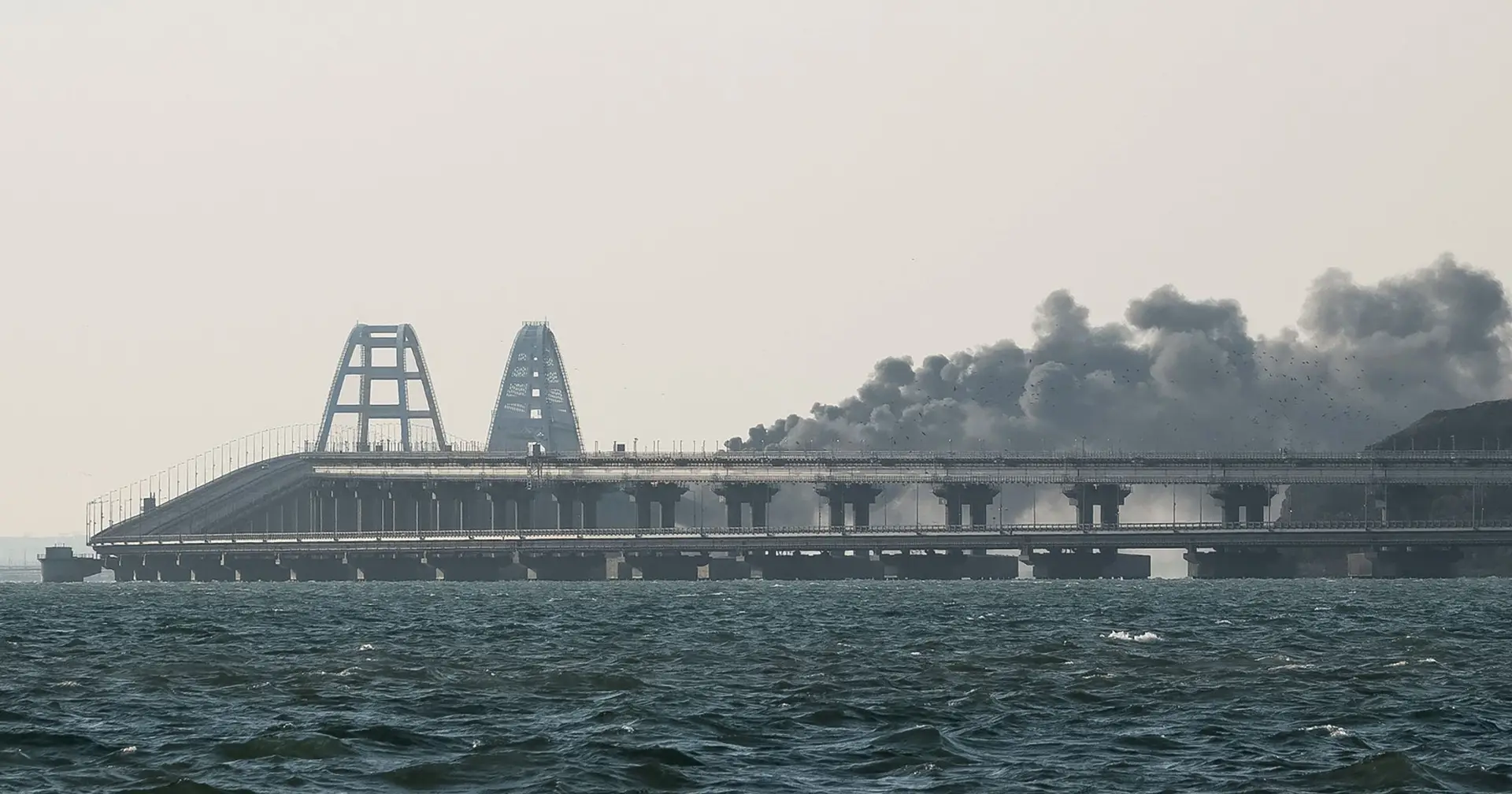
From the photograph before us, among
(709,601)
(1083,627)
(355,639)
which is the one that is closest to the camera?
(355,639)

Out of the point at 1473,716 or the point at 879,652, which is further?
the point at 879,652

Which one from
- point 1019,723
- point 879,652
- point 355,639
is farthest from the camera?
point 355,639

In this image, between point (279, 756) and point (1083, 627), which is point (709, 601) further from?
point (279, 756)

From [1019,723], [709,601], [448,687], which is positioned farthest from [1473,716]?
[709,601]

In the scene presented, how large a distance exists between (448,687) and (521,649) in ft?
75.4

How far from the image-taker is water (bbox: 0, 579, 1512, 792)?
172 ft

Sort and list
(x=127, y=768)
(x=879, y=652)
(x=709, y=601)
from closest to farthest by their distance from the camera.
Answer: (x=127, y=768) → (x=879, y=652) → (x=709, y=601)

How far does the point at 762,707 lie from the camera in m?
68.2

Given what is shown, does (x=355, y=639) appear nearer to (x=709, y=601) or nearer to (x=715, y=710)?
(x=715, y=710)

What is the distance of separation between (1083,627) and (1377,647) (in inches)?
893

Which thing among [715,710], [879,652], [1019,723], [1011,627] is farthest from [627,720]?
[1011,627]

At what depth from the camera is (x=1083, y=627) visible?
11806 centimetres

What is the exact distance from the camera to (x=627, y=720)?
63781 millimetres

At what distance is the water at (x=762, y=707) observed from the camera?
172ft
